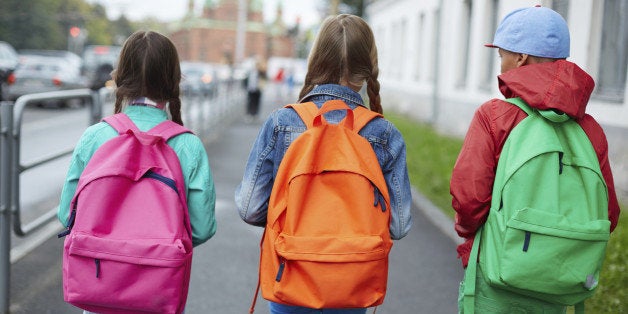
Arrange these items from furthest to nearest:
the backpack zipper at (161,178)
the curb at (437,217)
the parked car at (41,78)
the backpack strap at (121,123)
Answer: the parked car at (41,78) < the curb at (437,217) < the backpack strap at (121,123) < the backpack zipper at (161,178)

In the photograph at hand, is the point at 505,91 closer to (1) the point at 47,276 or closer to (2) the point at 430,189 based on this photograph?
(1) the point at 47,276

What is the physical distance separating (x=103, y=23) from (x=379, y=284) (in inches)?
4118

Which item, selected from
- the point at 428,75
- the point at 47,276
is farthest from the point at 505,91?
the point at 428,75

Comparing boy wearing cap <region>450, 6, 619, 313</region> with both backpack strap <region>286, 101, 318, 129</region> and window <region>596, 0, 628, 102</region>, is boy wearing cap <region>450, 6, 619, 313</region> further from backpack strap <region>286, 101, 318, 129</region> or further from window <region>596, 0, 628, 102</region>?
window <region>596, 0, 628, 102</region>

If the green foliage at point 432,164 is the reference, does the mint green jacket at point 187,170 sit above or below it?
above

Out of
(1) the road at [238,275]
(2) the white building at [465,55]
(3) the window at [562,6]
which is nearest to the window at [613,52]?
(2) the white building at [465,55]

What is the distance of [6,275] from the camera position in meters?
4.95

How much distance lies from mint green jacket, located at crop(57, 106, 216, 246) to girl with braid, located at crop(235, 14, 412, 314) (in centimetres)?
15

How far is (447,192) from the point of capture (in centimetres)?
1073

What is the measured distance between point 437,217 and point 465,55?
12.4 metres

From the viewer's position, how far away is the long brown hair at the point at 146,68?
3070mm

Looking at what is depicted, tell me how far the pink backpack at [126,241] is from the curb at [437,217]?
5107 millimetres

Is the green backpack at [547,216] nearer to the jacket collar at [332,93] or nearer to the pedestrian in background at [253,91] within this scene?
the jacket collar at [332,93]

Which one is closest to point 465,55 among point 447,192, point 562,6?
point 562,6
